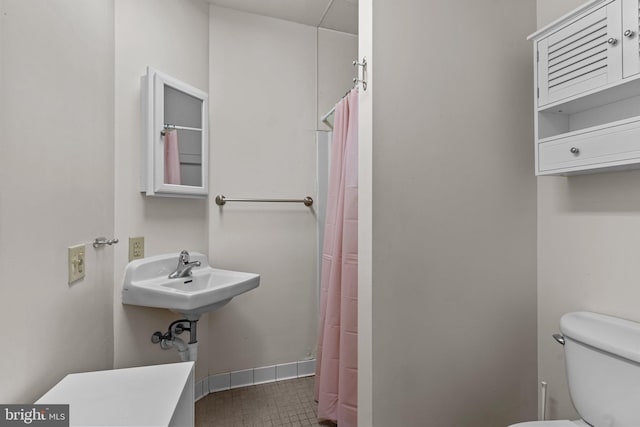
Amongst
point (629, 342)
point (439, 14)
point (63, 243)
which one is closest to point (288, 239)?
point (63, 243)

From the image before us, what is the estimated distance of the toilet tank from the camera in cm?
98

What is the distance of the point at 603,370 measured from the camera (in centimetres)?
105

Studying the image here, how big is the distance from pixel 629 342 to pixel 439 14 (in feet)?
4.47

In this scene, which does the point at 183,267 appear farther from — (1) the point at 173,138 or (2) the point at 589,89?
(2) the point at 589,89

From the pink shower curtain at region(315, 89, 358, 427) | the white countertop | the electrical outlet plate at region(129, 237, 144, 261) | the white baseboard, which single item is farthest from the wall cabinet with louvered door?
the white baseboard

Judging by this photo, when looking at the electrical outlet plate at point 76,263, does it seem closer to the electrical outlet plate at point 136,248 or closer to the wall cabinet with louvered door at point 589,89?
the electrical outlet plate at point 136,248

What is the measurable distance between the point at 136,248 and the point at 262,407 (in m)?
1.23

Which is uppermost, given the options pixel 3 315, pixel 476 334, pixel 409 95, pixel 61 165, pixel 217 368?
pixel 409 95

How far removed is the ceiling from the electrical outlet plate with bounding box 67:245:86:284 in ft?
6.00

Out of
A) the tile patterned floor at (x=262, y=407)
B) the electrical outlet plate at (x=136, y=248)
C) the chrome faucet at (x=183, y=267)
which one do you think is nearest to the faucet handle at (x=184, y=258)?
the chrome faucet at (x=183, y=267)

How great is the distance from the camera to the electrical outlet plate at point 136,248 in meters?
1.65

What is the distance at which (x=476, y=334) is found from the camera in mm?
1410

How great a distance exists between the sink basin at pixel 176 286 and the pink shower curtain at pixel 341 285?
1.55 feet

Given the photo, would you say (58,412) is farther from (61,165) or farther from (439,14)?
(439,14)
